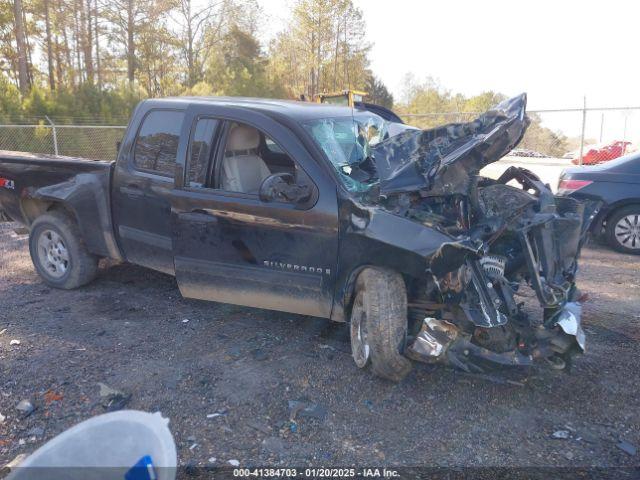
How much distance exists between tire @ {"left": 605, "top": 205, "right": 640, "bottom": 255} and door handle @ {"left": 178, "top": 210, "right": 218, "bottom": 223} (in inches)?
230

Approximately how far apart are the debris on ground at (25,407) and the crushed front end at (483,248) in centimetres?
236

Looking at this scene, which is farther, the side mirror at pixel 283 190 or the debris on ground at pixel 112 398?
the side mirror at pixel 283 190

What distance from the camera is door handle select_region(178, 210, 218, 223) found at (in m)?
4.09

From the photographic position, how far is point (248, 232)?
397 cm

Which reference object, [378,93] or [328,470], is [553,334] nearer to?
[328,470]

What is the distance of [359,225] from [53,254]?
3.52 metres

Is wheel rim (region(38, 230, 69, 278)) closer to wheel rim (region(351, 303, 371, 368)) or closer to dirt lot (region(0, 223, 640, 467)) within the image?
dirt lot (region(0, 223, 640, 467))

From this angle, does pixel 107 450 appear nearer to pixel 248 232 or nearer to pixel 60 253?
pixel 248 232

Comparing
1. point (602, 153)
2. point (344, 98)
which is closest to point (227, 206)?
point (344, 98)

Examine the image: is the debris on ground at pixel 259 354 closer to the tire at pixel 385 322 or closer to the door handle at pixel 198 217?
the tire at pixel 385 322

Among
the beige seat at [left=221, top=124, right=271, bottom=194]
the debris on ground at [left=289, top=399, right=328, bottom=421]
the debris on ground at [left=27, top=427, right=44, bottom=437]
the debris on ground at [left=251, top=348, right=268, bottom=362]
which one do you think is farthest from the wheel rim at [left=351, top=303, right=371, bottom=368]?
the debris on ground at [left=27, top=427, right=44, bottom=437]

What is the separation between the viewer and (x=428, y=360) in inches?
130

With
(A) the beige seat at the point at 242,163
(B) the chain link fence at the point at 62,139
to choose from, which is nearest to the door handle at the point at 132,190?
(A) the beige seat at the point at 242,163

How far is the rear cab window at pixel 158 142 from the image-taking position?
4434mm
